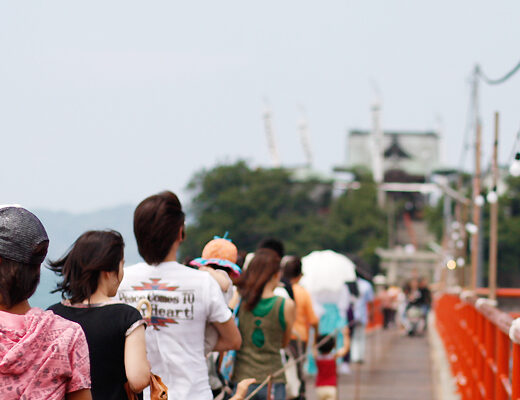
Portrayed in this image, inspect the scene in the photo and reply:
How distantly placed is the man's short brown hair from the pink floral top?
1.61 metres

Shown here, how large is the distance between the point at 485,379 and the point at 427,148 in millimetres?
117227

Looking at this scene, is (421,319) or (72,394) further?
(421,319)

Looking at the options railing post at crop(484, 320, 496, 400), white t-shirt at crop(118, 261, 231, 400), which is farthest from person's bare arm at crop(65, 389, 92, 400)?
railing post at crop(484, 320, 496, 400)

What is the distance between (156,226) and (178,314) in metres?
0.41

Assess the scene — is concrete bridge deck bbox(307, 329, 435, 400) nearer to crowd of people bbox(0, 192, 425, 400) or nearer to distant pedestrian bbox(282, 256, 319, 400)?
distant pedestrian bbox(282, 256, 319, 400)

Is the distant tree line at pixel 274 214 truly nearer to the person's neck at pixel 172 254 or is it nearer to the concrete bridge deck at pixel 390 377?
the concrete bridge deck at pixel 390 377

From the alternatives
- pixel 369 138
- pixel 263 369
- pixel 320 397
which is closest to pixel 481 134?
pixel 320 397

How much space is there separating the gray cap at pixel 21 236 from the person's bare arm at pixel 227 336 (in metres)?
1.71

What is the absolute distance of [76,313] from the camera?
3.72 metres

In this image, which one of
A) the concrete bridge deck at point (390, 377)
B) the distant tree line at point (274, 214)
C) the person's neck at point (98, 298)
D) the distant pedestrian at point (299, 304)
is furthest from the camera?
the distant tree line at point (274, 214)

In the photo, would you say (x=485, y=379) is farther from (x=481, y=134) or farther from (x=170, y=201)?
(x=481, y=134)

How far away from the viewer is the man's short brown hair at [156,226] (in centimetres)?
456

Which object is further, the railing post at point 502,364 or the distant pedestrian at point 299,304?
the distant pedestrian at point 299,304

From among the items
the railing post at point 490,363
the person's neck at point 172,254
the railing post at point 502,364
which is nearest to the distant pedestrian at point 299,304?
the railing post at point 490,363
